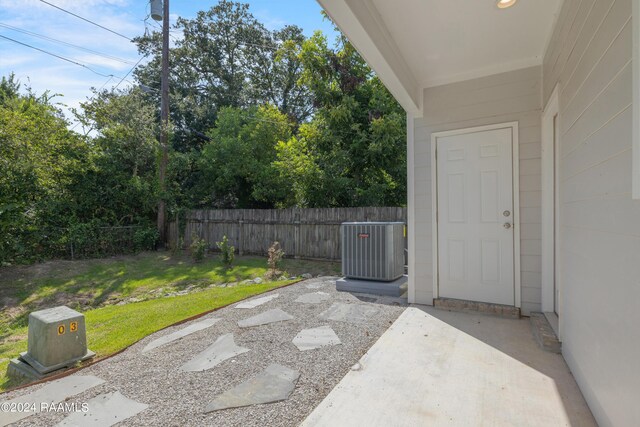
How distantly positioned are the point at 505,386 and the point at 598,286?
86cm

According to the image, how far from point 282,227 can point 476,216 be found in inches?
225

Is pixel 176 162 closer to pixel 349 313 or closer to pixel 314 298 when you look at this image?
pixel 314 298

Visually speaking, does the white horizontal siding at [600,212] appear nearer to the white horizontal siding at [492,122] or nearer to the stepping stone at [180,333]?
the white horizontal siding at [492,122]

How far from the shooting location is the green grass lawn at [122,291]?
11.9 feet

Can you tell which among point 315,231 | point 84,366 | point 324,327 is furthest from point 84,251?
point 324,327

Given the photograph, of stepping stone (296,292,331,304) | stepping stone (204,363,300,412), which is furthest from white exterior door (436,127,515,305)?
stepping stone (204,363,300,412)

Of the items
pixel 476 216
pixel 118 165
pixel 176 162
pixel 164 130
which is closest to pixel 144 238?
pixel 118 165

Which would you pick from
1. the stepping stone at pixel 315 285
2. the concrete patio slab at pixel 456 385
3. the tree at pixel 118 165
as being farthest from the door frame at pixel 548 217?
the tree at pixel 118 165

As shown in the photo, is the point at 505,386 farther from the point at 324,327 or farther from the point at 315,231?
the point at 315,231

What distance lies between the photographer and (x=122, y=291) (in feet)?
20.0

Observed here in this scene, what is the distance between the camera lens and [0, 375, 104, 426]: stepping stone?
6.05 feet

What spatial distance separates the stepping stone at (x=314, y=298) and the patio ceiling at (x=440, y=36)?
8.28ft

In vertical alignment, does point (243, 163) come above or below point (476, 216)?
above

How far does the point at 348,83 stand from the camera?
926 cm
